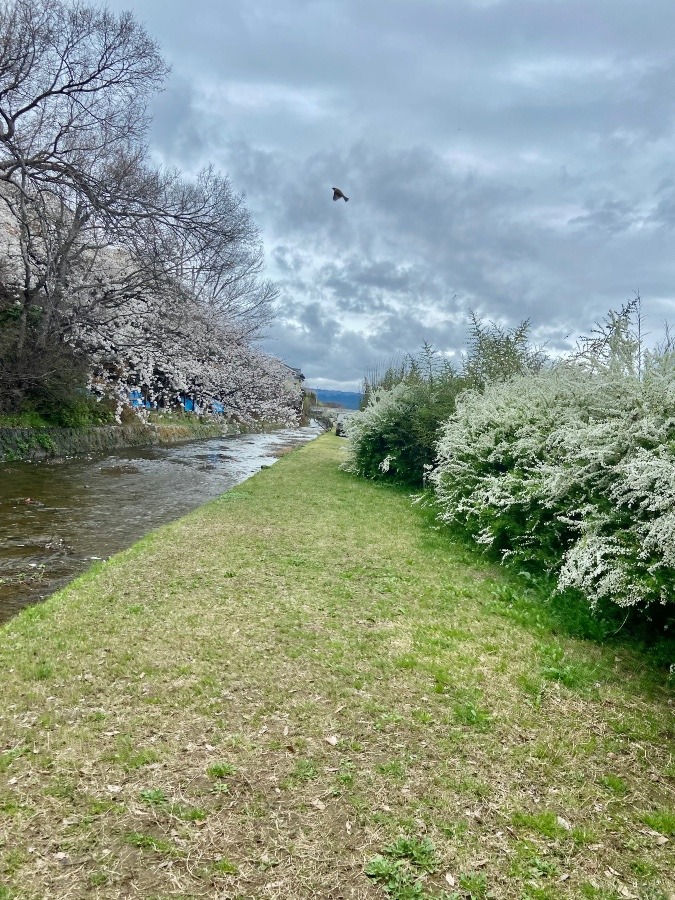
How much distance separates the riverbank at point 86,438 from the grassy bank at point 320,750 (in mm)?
9440

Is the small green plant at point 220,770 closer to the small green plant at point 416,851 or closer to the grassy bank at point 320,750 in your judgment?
the grassy bank at point 320,750

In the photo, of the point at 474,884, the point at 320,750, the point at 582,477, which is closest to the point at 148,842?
the point at 320,750

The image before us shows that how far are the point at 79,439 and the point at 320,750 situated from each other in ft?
48.3

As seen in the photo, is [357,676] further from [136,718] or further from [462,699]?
[136,718]

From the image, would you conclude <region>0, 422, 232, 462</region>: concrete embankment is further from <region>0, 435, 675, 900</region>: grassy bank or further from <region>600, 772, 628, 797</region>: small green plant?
<region>600, 772, 628, 797</region>: small green plant

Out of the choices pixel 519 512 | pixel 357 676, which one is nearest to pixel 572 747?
pixel 357 676

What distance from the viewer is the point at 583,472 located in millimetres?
5523

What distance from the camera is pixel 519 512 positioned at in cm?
663

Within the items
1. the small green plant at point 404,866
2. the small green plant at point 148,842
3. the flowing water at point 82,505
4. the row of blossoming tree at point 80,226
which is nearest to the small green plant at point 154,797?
the small green plant at point 148,842

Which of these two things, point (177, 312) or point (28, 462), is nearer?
point (28, 462)

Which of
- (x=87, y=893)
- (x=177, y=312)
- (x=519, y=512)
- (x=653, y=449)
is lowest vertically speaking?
(x=87, y=893)

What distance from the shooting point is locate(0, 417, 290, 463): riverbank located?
1278 centimetres

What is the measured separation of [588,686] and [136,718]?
3.12 m

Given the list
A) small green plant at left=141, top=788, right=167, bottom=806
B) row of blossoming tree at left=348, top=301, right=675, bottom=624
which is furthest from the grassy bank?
row of blossoming tree at left=348, top=301, right=675, bottom=624
